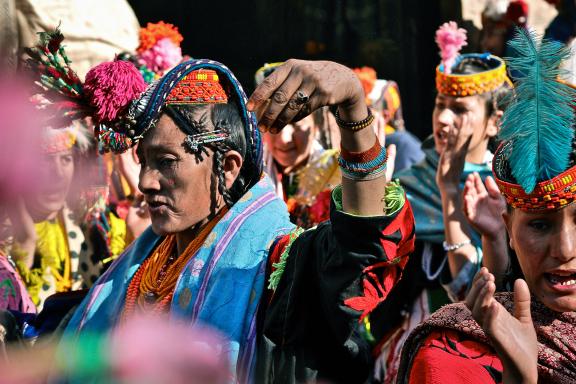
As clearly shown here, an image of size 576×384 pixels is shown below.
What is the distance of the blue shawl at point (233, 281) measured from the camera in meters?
3.11

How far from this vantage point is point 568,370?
9.43ft

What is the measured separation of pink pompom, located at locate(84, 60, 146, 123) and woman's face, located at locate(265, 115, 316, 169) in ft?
7.80

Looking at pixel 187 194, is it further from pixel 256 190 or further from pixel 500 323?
pixel 500 323

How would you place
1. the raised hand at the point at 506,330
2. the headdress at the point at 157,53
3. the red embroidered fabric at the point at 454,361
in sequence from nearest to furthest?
the raised hand at the point at 506,330 → the red embroidered fabric at the point at 454,361 → the headdress at the point at 157,53

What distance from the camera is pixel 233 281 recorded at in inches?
125

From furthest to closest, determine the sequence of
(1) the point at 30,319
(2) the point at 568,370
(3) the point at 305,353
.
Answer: (1) the point at 30,319 → (3) the point at 305,353 → (2) the point at 568,370

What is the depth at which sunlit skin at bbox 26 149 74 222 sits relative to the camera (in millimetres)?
4513

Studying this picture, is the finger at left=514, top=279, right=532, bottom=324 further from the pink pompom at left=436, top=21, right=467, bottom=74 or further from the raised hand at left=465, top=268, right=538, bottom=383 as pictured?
the pink pompom at left=436, top=21, right=467, bottom=74

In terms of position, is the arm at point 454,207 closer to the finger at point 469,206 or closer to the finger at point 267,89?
the finger at point 469,206

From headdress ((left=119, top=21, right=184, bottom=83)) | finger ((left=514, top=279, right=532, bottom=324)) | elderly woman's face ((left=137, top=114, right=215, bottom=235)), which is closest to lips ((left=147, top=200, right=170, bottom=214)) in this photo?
elderly woman's face ((left=137, top=114, right=215, bottom=235))

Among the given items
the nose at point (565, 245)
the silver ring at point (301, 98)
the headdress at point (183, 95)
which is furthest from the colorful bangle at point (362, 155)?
the headdress at point (183, 95)

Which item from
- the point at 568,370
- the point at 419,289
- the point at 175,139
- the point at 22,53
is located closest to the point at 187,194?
the point at 175,139

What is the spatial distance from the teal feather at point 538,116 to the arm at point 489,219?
1036 millimetres

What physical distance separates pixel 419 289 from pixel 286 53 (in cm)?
537
